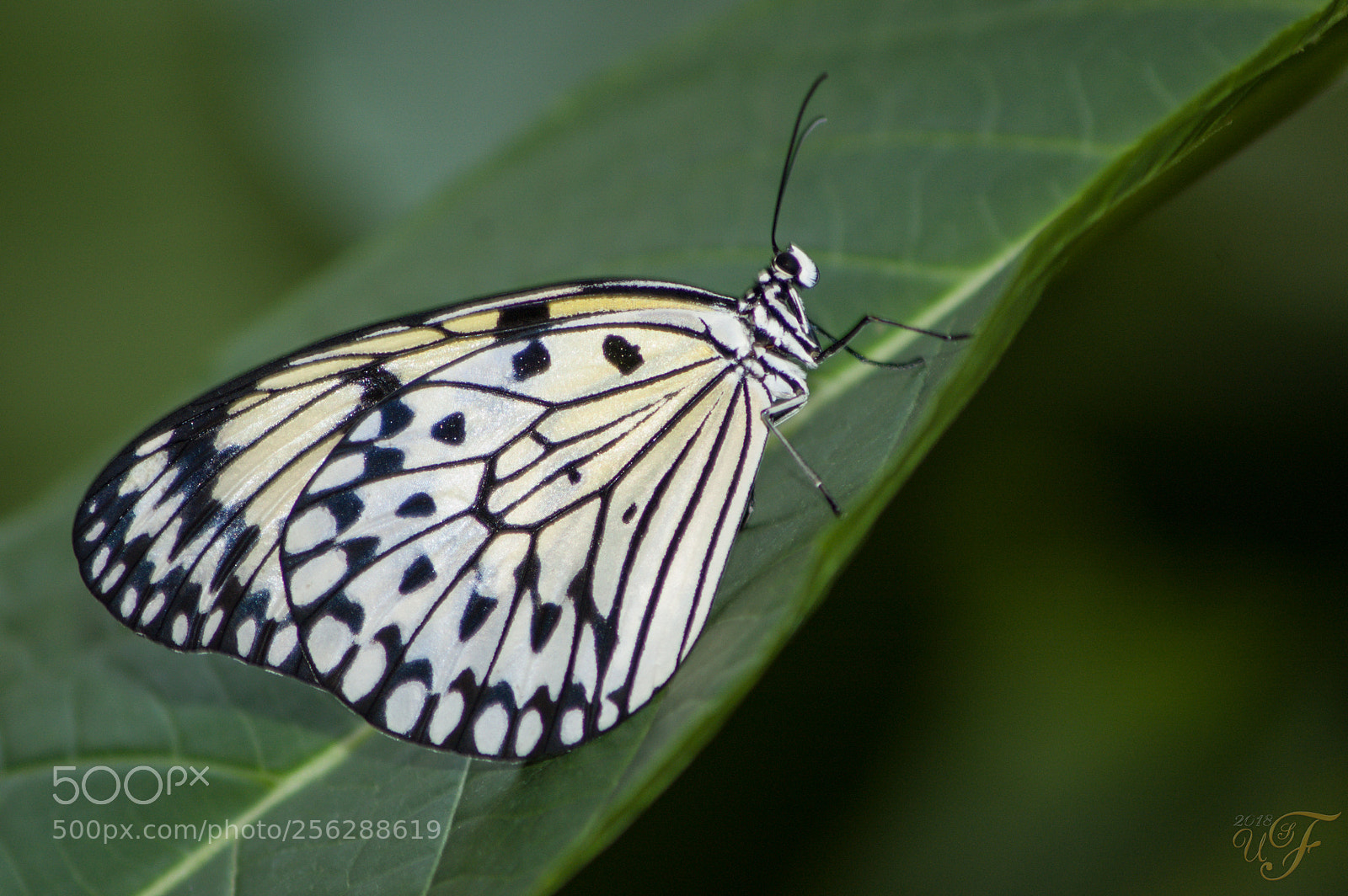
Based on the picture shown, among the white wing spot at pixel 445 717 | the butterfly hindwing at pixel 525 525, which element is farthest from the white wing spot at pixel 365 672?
the white wing spot at pixel 445 717

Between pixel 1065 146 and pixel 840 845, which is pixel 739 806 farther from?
pixel 1065 146

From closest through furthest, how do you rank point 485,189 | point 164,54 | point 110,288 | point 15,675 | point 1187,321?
1. point 15,675
2. point 1187,321
3. point 485,189
4. point 164,54
5. point 110,288

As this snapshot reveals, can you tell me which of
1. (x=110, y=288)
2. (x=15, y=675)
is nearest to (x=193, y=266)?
(x=110, y=288)

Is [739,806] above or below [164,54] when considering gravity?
below

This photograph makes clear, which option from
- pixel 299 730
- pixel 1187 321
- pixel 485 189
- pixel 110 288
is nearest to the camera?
pixel 299 730

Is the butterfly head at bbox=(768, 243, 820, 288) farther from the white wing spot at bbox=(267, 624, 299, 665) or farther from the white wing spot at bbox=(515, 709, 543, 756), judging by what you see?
the white wing spot at bbox=(267, 624, 299, 665)
